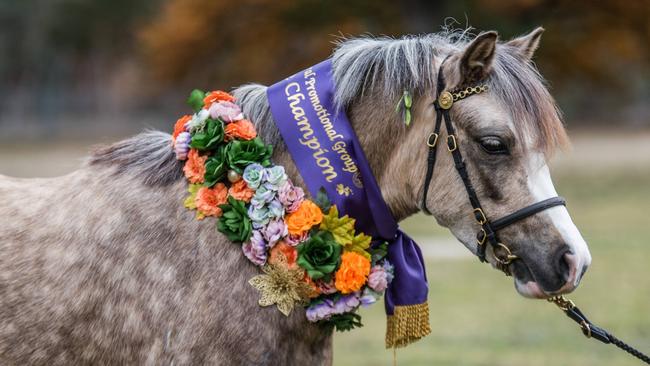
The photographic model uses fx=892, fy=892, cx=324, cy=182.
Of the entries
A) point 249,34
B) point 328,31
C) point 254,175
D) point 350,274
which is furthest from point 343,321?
point 249,34

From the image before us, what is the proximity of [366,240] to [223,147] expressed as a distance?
746 millimetres

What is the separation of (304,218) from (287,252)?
16 cm

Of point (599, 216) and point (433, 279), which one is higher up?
point (433, 279)

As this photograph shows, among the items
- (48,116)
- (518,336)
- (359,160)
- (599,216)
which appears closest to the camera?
(359,160)

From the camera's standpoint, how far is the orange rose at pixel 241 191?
12.6 ft

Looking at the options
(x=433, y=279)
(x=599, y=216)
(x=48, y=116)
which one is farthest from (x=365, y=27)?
(x=48, y=116)

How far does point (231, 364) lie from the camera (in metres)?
3.54

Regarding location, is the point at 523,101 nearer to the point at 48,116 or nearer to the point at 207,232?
the point at 207,232

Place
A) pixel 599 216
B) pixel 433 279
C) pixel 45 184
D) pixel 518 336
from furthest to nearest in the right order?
pixel 599 216
pixel 433 279
pixel 518 336
pixel 45 184

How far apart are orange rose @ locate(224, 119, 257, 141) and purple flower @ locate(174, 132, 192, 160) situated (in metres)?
0.18

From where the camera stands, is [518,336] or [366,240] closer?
[366,240]

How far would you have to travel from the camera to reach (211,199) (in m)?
3.79

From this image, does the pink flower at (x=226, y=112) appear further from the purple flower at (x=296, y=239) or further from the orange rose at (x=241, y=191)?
the purple flower at (x=296, y=239)

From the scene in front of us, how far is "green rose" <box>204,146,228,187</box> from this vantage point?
151 inches
